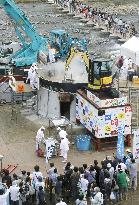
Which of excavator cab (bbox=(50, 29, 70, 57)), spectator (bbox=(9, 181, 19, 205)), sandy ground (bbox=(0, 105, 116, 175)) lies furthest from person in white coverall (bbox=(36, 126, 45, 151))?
excavator cab (bbox=(50, 29, 70, 57))

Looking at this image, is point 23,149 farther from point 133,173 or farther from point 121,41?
point 121,41

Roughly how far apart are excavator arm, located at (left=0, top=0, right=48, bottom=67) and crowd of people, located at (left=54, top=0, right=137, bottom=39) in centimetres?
1249

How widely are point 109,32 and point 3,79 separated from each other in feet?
59.1

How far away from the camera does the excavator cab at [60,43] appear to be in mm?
32031

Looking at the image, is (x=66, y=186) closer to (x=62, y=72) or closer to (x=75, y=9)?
(x=62, y=72)

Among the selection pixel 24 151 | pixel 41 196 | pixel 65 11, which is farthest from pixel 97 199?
pixel 65 11

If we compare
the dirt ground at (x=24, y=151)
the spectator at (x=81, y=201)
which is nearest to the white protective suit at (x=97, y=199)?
the spectator at (x=81, y=201)

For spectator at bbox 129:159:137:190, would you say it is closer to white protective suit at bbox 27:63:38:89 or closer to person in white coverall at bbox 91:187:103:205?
person in white coverall at bbox 91:187:103:205

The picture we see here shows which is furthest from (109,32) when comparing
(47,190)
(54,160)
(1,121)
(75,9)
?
(47,190)

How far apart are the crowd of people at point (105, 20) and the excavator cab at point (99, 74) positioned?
19.2 meters

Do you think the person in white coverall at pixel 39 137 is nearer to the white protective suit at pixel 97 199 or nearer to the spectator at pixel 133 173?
the spectator at pixel 133 173

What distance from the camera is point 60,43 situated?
32.5 meters

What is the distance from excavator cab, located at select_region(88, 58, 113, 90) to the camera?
24188 mm

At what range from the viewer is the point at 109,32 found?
45281 millimetres
